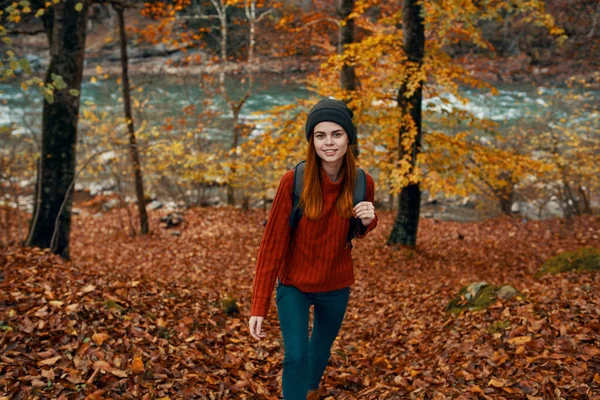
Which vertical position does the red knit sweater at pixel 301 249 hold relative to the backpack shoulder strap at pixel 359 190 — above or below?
below

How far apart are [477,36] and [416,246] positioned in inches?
186

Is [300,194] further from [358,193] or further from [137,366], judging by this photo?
[137,366]

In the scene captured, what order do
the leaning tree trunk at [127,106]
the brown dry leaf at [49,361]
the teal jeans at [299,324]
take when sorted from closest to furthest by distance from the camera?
the teal jeans at [299,324] → the brown dry leaf at [49,361] → the leaning tree trunk at [127,106]

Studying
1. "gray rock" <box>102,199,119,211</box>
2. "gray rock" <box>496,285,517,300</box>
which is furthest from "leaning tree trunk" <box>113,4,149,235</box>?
"gray rock" <box>496,285,517,300</box>

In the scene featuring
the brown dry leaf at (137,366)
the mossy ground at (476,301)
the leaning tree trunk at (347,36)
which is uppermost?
the leaning tree trunk at (347,36)

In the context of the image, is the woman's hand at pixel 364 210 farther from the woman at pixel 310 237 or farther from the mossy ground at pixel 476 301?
the mossy ground at pixel 476 301

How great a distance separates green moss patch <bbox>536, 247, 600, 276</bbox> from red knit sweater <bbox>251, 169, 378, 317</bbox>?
489cm

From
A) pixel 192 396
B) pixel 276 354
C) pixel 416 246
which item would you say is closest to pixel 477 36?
pixel 416 246

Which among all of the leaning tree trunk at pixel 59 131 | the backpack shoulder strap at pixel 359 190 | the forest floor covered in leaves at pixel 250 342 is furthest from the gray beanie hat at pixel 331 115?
the leaning tree trunk at pixel 59 131

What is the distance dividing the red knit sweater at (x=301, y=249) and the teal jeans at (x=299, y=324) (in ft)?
0.27

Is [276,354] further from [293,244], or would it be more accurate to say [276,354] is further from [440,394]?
[293,244]

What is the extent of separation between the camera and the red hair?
2660mm

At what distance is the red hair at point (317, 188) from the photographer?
2.66 metres

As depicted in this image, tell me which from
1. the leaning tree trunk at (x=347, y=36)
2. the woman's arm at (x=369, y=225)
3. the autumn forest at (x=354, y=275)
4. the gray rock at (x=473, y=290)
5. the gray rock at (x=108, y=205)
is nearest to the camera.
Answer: the woman's arm at (x=369, y=225)
